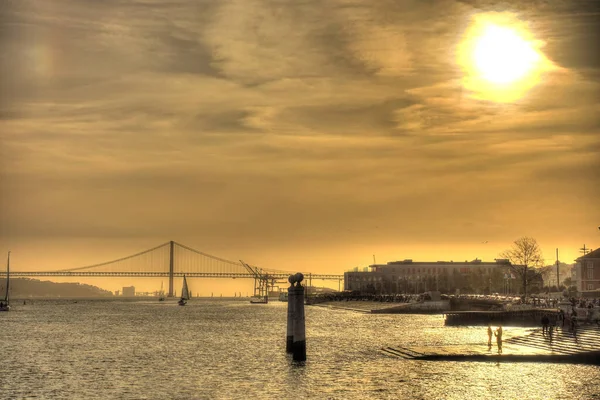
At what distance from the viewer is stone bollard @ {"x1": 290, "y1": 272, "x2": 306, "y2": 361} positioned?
69.2 m

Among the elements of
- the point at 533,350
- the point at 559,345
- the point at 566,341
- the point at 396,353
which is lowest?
the point at 396,353

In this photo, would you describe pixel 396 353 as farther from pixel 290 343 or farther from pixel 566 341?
pixel 566 341

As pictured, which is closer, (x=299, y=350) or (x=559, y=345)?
(x=559, y=345)

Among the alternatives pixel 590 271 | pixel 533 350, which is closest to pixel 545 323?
pixel 533 350

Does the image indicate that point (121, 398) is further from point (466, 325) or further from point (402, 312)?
point (402, 312)

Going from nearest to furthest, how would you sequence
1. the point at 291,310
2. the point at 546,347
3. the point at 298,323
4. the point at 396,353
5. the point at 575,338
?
the point at 291,310 < the point at 546,347 < the point at 298,323 < the point at 575,338 < the point at 396,353

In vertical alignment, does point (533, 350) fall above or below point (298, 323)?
below

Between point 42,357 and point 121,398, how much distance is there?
3284 cm

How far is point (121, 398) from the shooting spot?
55.8 m

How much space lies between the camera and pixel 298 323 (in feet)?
230

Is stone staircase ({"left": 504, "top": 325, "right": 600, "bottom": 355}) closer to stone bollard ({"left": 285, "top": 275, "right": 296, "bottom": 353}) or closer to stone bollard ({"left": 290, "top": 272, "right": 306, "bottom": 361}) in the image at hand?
stone bollard ({"left": 290, "top": 272, "right": 306, "bottom": 361})

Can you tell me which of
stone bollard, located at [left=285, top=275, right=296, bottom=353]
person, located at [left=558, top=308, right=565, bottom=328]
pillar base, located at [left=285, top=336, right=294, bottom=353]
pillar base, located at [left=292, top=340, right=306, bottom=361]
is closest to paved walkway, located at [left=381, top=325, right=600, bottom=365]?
person, located at [left=558, top=308, right=565, bottom=328]

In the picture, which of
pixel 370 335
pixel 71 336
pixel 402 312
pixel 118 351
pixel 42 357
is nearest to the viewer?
pixel 42 357

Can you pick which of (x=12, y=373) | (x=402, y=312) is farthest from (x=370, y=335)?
(x=402, y=312)
